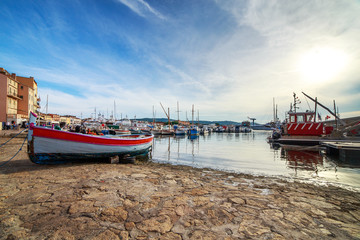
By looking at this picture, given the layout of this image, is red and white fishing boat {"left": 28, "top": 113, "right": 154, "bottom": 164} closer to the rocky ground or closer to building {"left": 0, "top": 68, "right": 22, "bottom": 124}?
the rocky ground

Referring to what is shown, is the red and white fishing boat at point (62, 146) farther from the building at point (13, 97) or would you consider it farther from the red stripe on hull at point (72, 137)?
the building at point (13, 97)

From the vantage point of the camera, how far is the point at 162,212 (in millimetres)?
3801

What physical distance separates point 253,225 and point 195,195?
74.5 inches

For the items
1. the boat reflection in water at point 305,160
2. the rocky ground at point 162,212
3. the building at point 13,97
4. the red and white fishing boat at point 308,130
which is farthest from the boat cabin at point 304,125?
the building at point 13,97

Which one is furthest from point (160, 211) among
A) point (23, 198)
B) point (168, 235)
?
point (23, 198)

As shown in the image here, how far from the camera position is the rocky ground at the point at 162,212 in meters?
3.06

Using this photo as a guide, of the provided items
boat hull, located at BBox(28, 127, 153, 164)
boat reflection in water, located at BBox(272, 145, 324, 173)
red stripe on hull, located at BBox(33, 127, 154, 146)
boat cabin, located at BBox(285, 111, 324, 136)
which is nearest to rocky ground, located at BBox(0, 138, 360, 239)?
boat hull, located at BBox(28, 127, 153, 164)

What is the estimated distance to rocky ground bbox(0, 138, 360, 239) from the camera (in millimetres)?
3064

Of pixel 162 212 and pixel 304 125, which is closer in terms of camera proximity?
pixel 162 212

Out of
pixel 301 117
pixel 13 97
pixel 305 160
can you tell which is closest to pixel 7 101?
pixel 13 97

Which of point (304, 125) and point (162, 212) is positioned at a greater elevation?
point (304, 125)

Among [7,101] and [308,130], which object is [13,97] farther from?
[308,130]

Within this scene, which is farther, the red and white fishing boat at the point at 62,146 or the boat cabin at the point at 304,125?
the boat cabin at the point at 304,125

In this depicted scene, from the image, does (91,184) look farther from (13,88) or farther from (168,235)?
(13,88)
